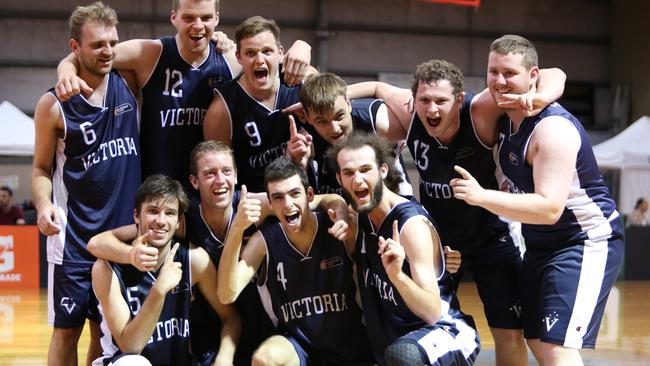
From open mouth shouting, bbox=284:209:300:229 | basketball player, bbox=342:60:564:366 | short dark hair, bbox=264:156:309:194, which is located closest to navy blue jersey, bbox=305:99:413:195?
basketball player, bbox=342:60:564:366

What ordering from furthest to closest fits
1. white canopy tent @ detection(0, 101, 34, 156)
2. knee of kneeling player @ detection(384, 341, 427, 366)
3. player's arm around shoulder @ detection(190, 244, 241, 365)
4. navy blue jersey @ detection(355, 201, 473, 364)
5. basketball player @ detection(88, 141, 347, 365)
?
1. white canopy tent @ detection(0, 101, 34, 156)
2. player's arm around shoulder @ detection(190, 244, 241, 365)
3. basketball player @ detection(88, 141, 347, 365)
4. navy blue jersey @ detection(355, 201, 473, 364)
5. knee of kneeling player @ detection(384, 341, 427, 366)

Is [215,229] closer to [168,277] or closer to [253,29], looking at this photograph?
[168,277]

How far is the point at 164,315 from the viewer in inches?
171

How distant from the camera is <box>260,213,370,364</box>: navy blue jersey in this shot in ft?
14.6

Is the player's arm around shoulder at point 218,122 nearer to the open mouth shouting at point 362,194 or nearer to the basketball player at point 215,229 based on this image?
the basketball player at point 215,229

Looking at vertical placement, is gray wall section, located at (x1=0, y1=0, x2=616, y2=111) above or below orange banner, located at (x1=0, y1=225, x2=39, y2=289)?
above

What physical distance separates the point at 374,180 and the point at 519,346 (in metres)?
1.52

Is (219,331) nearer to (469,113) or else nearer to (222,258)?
(222,258)

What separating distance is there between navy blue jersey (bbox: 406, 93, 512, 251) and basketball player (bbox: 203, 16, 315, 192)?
838 mm

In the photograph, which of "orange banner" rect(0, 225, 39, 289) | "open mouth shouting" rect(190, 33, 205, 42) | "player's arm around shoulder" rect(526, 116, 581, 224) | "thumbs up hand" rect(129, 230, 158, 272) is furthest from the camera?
"orange banner" rect(0, 225, 39, 289)

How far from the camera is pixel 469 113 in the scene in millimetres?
4398

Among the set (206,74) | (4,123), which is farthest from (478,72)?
(206,74)

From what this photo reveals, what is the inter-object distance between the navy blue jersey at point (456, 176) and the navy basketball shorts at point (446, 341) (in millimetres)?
687

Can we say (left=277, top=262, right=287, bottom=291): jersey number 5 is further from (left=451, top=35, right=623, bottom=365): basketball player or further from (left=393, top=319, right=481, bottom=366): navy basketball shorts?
(left=451, top=35, right=623, bottom=365): basketball player
